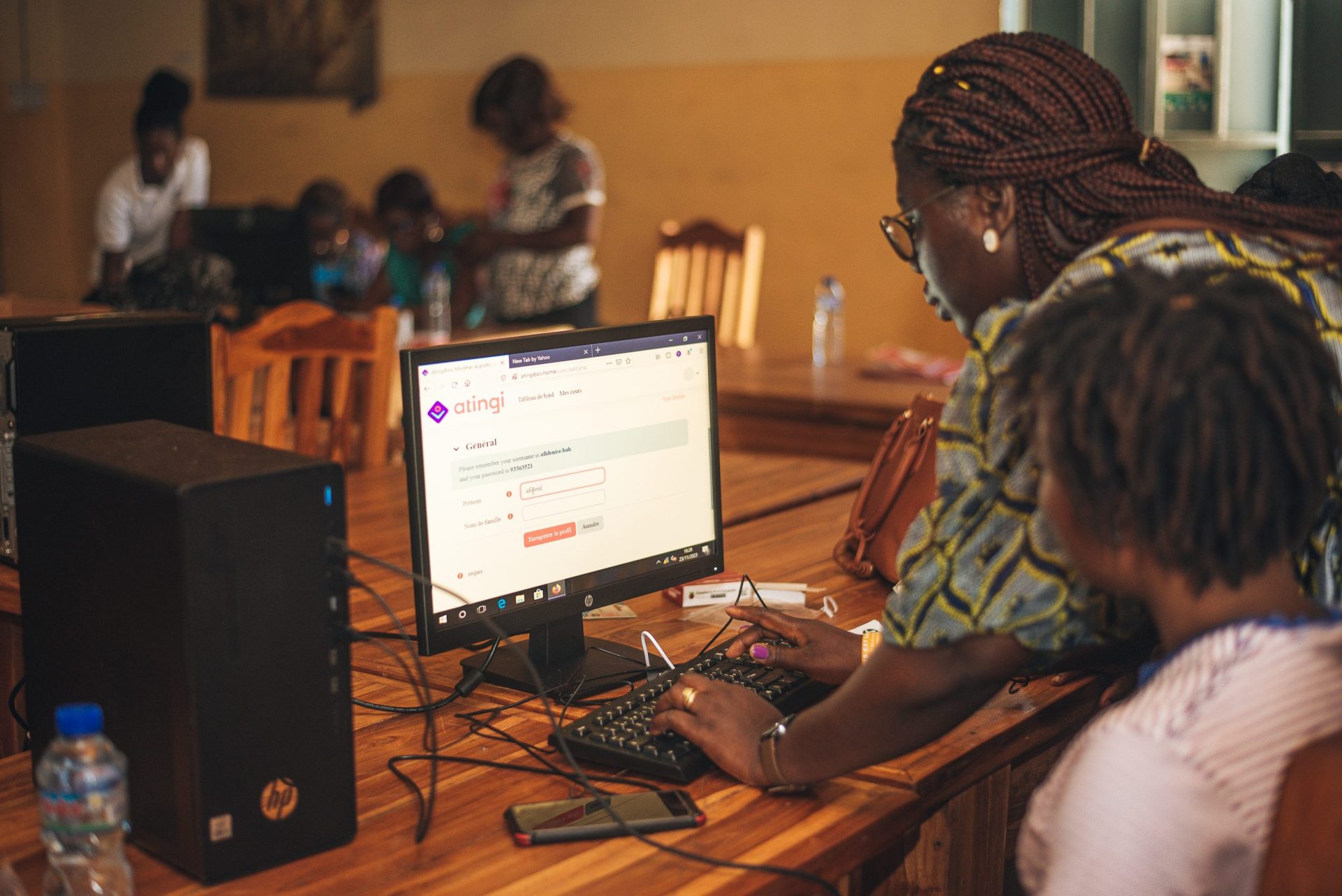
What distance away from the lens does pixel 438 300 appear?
464 centimetres

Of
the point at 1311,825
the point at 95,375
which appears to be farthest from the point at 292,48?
the point at 1311,825

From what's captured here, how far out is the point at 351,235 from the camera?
501 centimetres

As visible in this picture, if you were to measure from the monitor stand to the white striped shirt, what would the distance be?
638 millimetres

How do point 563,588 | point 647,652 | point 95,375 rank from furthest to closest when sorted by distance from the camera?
point 95,375, point 647,652, point 563,588

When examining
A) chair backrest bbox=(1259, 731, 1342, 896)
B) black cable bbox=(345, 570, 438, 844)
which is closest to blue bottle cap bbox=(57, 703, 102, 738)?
black cable bbox=(345, 570, 438, 844)

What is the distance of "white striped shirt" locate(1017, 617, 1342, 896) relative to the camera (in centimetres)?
88

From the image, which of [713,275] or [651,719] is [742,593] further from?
[713,275]

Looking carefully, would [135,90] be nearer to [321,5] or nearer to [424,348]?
[321,5]

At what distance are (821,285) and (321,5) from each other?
308 cm

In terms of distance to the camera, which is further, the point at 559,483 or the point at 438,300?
the point at 438,300

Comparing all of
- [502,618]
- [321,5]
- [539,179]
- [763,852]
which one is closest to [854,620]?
[502,618]

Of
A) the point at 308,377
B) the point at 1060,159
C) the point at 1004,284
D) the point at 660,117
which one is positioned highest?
the point at 660,117

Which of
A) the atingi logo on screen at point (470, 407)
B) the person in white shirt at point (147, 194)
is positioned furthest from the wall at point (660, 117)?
the atingi logo on screen at point (470, 407)

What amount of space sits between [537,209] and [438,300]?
47 cm
